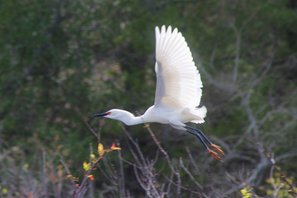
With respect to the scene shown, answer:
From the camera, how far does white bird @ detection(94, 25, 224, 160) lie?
6.67 m

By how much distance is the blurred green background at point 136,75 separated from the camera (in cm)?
1102

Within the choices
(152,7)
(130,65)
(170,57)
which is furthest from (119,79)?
(170,57)

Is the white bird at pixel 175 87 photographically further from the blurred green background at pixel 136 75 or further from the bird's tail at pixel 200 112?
the blurred green background at pixel 136 75

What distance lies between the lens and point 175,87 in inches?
273

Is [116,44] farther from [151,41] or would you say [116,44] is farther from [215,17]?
[215,17]

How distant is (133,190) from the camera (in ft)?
37.3

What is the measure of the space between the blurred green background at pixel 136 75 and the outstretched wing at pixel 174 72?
361cm

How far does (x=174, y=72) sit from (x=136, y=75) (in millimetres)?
5118

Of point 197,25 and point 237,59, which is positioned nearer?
point 237,59

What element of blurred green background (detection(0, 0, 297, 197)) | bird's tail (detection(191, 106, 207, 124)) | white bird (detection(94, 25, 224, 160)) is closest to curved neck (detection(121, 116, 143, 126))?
white bird (detection(94, 25, 224, 160))

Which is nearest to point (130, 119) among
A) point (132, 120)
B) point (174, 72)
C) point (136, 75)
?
point (132, 120)

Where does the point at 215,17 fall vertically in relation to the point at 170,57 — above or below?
above

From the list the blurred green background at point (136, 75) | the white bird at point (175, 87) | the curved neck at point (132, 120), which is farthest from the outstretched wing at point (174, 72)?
the blurred green background at point (136, 75)

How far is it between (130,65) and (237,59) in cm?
154
